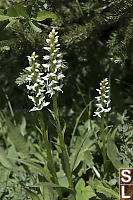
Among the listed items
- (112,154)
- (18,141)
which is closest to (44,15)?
(112,154)

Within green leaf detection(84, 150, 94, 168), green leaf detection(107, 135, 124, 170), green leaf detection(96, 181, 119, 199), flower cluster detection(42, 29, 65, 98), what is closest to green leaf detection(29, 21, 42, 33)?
flower cluster detection(42, 29, 65, 98)

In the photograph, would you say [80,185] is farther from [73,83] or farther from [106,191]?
[73,83]

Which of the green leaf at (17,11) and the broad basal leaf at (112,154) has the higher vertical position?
the green leaf at (17,11)

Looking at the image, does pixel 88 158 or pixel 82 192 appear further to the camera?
pixel 88 158

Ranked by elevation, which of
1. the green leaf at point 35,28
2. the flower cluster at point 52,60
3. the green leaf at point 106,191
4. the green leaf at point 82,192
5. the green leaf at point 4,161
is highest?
the green leaf at point 35,28

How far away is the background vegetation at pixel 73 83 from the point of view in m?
1.80

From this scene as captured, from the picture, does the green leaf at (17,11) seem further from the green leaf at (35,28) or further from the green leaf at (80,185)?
the green leaf at (80,185)

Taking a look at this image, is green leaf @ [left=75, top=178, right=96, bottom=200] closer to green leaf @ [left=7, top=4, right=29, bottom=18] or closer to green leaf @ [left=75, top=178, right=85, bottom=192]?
green leaf @ [left=75, top=178, right=85, bottom=192]

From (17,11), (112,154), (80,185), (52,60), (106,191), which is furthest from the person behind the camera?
(80,185)

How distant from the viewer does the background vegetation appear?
1.80 m

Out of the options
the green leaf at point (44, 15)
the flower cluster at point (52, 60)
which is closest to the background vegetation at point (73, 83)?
the green leaf at point (44, 15)

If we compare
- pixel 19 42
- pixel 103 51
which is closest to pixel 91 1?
pixel 103 51

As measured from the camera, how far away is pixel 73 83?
2.32 m

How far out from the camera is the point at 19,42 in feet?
6.60
